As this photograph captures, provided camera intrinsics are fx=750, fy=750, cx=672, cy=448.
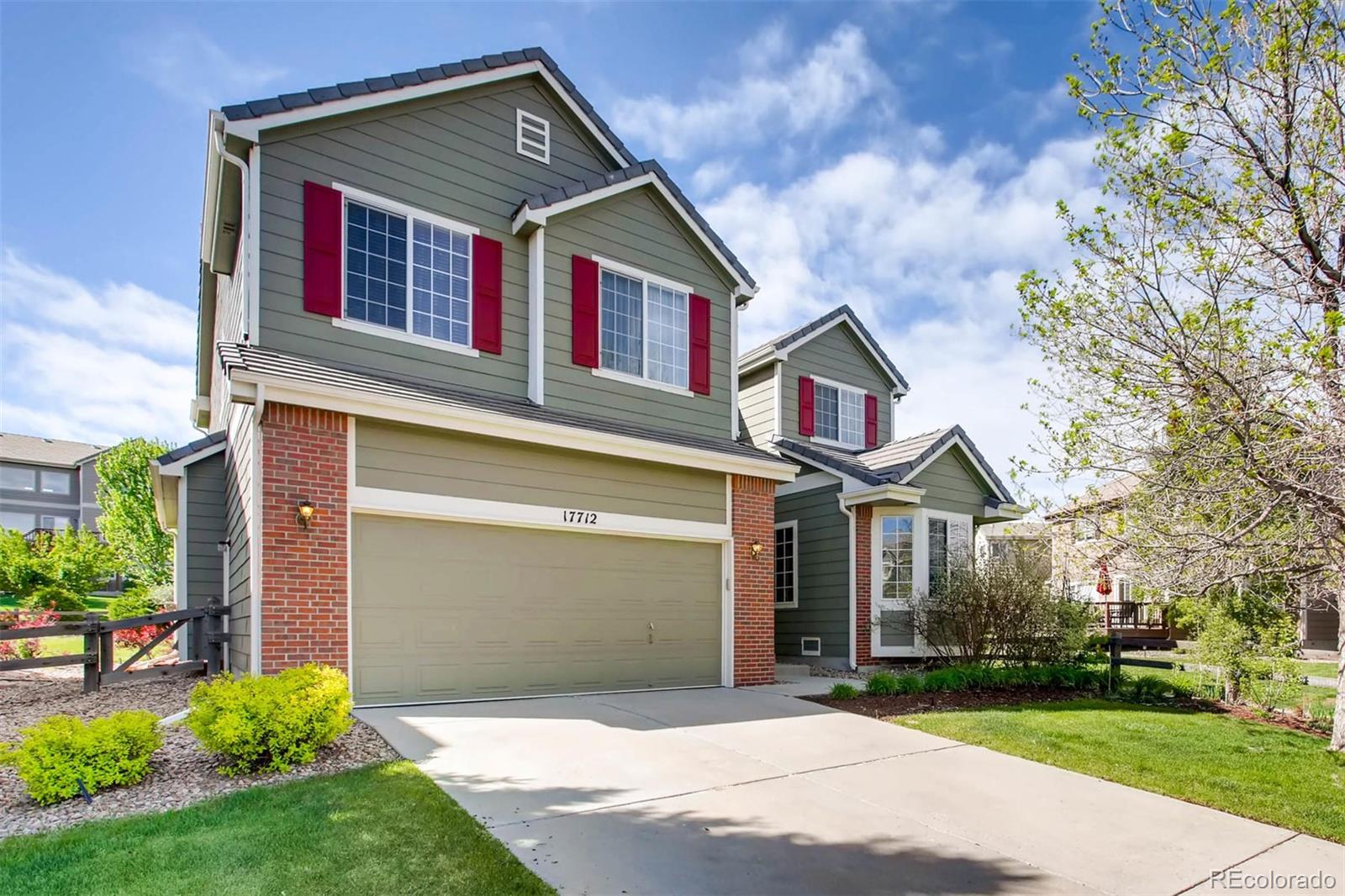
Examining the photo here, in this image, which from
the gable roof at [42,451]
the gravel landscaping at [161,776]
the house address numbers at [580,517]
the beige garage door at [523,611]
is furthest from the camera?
the gable roof at [42,451]

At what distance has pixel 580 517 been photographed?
9312 mm

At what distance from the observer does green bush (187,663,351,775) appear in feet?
17.4

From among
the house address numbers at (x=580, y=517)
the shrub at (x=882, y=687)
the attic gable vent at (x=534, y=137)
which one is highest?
the attic gable vent at (x=534, y=137)

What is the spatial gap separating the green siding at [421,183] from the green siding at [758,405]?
20.9 ft

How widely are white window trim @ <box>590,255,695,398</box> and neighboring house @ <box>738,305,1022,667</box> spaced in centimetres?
398

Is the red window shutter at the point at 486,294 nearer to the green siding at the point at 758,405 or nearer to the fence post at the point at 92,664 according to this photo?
the fence post at the point at 92,664

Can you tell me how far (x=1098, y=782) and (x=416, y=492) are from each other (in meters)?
6.90

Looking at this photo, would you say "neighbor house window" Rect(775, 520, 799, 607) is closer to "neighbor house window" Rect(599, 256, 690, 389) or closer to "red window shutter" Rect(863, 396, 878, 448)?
"red window shutter" Rect(863, 396, 878, 448)

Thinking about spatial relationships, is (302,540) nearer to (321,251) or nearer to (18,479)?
(321,251)

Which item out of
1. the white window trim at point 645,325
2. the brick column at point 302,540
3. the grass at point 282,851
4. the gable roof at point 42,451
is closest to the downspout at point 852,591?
the white window trim at point 645,325

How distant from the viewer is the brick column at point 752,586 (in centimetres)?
1063

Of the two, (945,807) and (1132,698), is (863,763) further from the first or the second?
(1132,698)

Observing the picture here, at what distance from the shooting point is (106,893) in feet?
11.2

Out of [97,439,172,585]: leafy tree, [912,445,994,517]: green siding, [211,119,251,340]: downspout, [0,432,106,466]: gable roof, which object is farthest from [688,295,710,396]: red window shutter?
[0,432,106,466]: gable roof
